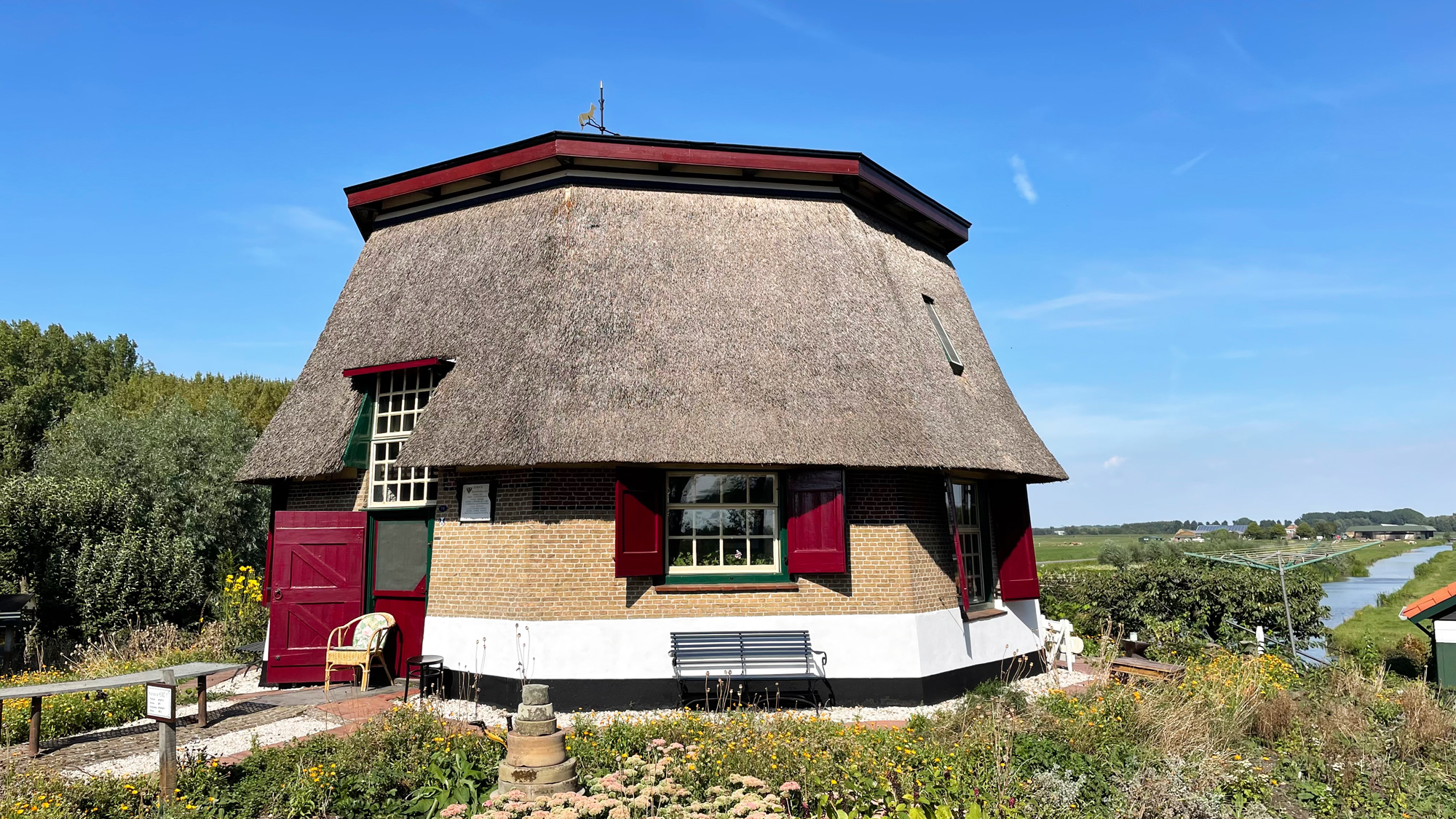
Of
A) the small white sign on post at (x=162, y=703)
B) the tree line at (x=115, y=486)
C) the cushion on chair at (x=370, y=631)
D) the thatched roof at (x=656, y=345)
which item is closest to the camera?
the small white sign on post at (x=162, y=703)

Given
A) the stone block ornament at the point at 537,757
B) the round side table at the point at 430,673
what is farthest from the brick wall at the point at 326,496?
the stone block ornament at the point at 537,757

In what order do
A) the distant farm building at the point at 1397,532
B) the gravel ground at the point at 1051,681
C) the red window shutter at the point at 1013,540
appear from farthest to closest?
the distant farm building at the point at 1397,532 → the red window shutter at the point at 1013,540 → the gravel ground at the point at 1051,681

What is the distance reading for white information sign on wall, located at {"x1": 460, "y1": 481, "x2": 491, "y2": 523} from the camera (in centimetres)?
1045

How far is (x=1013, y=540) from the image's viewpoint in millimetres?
12562

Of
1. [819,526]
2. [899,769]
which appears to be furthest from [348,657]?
[899,769]

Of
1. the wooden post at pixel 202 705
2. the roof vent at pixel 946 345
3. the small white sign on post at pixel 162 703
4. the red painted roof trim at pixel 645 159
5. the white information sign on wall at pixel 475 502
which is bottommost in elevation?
the wooden post at pixel 202 705

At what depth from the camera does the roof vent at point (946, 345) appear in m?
12.8

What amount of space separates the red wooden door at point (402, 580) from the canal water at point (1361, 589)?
51.2 ft

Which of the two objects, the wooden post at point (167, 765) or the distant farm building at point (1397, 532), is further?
the distant farm building at point (1397, 532)

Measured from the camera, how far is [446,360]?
36.6ft

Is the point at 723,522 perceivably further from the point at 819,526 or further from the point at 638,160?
the point at 638,160

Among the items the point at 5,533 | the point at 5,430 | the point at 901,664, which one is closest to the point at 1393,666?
the point at 901,664

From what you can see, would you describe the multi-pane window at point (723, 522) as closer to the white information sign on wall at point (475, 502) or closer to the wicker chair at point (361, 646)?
the white information sign on wall at point (475, 502)

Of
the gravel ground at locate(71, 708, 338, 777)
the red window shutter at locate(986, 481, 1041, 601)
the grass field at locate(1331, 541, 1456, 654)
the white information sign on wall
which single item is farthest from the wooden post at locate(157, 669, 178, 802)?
the grass field at locate(1331, 541, 1456, 654)
